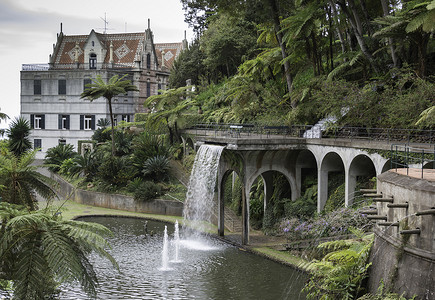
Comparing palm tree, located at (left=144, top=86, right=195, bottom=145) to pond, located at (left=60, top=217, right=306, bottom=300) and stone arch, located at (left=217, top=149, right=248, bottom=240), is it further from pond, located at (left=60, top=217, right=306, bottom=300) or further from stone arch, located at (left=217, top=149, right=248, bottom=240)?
pond, located at (left=60, top=217, right=306, bottom=300)

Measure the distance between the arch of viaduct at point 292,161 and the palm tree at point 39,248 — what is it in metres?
12.4

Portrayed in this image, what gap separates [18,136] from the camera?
152 feet

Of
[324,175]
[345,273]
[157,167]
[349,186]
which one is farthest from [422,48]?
[157,167]

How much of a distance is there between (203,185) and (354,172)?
8.26 m

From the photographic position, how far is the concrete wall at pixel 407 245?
987 cm

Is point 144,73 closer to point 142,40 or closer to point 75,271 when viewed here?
point 142,40

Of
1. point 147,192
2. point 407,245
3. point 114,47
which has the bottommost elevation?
point 147,192

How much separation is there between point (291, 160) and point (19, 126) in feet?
A: 98.2

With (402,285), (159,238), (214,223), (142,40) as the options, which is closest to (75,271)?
(402,285)

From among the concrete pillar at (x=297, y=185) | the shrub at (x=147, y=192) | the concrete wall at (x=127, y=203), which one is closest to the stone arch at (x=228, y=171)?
the concrete pillar at (x=297, y=185)

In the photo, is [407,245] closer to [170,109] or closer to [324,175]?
[324,175]

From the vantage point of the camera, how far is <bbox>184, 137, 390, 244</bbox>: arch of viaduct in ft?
68.9

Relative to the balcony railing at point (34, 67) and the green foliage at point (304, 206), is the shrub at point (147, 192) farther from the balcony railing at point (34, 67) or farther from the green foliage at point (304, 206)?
the balcony railing at point (34, 67)

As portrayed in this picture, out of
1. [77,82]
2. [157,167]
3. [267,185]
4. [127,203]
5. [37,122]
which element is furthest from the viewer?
[37,122]
